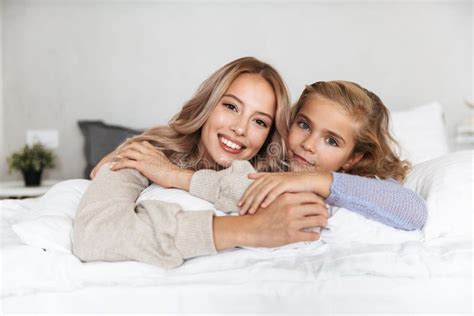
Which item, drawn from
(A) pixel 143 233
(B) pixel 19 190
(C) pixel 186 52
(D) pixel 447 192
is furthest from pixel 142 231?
(B) pixel 19 190

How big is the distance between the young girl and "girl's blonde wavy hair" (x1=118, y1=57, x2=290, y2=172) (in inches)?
1.1

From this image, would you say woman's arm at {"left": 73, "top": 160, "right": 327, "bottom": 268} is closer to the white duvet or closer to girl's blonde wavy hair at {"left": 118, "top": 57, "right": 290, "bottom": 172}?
the white duvet

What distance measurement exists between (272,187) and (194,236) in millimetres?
118

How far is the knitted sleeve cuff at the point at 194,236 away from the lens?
60cm

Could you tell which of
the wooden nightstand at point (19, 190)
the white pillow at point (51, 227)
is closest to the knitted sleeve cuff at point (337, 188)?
the white pillow at point (51, 227)

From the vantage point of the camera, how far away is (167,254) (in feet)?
1.98

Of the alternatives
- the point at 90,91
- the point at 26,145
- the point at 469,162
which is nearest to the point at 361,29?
the point at 469,162

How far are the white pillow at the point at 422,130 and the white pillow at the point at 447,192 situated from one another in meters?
0.48

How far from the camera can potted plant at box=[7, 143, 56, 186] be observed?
5.90ft

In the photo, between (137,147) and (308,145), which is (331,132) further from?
(137,147)

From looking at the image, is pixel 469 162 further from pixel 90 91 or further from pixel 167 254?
pixel 90 91

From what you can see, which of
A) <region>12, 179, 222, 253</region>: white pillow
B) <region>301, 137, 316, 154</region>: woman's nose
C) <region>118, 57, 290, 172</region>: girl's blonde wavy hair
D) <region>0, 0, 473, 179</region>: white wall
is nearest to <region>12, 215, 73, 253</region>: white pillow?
<region>12, 179, 222, 253</region>: white pillow

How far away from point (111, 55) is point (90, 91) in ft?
0.51

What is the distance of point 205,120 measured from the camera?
80cm
